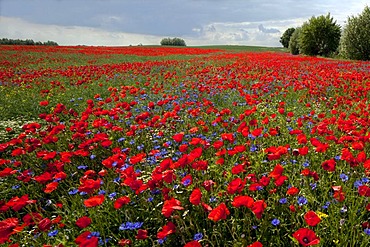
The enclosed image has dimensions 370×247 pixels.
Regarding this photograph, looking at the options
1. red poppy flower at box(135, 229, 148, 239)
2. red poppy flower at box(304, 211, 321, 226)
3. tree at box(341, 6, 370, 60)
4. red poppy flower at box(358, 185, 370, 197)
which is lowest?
red poppy flower at box(135, 229, 148, 239)

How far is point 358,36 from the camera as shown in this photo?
2827 cm

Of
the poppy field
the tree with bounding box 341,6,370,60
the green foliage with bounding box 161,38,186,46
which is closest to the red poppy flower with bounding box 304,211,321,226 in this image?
the poppy field

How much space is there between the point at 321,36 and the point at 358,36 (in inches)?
373

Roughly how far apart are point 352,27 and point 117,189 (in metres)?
31.4

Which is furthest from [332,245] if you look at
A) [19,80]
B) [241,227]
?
[19,80]

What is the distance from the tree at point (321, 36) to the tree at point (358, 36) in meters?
7.71

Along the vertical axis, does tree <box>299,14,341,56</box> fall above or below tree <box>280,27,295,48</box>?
below

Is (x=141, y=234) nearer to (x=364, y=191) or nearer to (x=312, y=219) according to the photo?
(x=312, y=219)

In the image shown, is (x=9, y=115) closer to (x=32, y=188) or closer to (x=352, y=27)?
(x=32, y=188)

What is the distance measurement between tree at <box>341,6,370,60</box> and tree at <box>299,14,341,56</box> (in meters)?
7.71

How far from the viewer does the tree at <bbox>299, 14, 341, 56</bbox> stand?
36.9 metres

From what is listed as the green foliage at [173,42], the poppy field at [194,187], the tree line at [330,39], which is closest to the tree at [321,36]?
the tree line at [330,39]

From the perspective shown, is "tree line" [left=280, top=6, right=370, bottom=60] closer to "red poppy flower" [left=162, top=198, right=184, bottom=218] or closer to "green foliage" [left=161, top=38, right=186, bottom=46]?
"red poppy flower" [left=162, top=198, right=184, bottom=218]

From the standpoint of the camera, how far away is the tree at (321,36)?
36.9 meters
